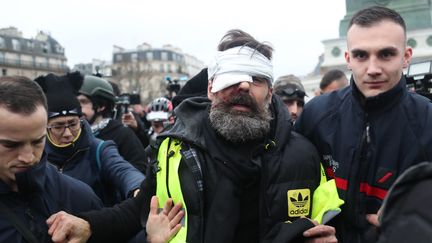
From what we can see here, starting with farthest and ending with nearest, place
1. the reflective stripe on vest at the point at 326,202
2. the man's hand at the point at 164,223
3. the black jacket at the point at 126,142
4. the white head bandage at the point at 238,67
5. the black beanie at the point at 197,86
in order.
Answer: the black jacket at the point at 126,142, the black beanie at the point at 197,86, the white head bandage at the point at 238,67, the man's hand at the point at 164,223, the reflective stripe on vest at the point at 326,202

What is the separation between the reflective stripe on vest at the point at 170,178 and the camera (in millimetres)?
2301

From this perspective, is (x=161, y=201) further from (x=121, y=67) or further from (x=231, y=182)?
(x=121, y=67)

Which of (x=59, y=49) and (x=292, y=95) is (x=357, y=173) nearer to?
(x=292, y=95)

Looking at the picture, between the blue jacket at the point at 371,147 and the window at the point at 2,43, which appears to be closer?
the blue jacket at the point at 371,147

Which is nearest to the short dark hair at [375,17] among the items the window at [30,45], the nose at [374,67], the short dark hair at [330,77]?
the nose at [374,67]

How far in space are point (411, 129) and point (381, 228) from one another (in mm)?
1465

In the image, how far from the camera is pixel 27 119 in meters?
2.06

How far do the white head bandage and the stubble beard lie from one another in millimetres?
96

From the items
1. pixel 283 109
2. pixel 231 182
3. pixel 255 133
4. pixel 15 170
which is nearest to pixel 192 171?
pixel 231 182

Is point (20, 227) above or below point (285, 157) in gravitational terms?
below

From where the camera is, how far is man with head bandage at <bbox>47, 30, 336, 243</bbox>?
228 centimetres

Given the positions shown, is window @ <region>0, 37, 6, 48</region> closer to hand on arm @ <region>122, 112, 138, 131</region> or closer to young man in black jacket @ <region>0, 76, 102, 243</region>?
hand on arm @ <region>122, 112, 138, 131</region>

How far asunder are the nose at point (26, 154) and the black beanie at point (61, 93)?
130cm

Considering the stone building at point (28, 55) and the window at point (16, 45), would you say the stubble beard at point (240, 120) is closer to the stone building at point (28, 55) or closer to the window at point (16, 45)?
the stone building at point (28, 55)
